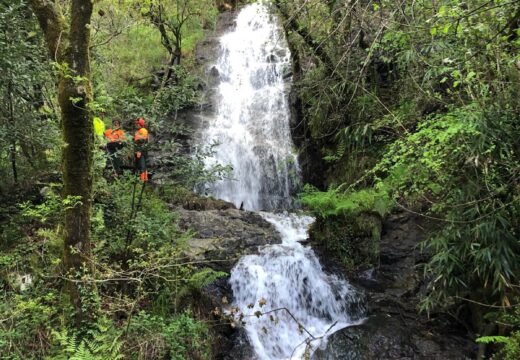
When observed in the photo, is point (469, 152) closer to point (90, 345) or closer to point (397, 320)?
point (397, 320)

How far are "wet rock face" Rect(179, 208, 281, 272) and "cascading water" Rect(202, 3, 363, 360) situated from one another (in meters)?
0.27

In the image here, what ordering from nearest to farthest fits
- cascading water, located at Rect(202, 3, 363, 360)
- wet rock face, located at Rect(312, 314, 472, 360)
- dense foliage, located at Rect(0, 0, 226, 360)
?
dense foliage, located at Rect(0, 0, 226, 360)
wet rock face, located at Rect(312, 314, 472, 360)
cascading water, located at Rect(202, 3, 363, 360)

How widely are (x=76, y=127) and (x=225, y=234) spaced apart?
168 inches

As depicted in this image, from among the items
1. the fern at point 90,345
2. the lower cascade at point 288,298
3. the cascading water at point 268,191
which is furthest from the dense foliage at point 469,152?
the fern at point 90,345

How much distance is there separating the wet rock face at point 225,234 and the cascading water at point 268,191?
271mm

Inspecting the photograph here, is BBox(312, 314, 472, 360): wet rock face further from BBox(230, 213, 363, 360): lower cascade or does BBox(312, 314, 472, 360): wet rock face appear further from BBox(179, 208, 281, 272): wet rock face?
BBox(179, 208, 281, 272): wet rock face

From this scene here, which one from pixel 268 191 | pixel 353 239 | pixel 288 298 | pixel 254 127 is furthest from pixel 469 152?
pixel 254 127

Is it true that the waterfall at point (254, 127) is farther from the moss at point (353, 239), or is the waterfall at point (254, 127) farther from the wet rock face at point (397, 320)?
the wet rock face at point (397, 320)

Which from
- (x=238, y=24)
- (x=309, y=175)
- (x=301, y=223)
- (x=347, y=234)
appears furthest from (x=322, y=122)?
(x=238, y=24)

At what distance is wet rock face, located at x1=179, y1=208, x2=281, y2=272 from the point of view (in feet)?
21.1

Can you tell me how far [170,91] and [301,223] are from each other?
4.56 metres

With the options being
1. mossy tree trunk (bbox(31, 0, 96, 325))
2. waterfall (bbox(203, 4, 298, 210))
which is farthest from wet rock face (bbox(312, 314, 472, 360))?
waterfall (bbox(203, 4, 298, 210))

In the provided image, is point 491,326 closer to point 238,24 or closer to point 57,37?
point 57,37

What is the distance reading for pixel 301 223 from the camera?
29.2 ft
